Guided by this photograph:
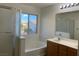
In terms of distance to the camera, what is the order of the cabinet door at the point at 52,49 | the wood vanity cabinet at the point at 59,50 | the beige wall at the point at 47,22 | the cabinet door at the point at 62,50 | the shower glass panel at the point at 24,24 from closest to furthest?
1. the wood vanity cabinet at the point at 59,50
2. the cabinet door at the point at 62,50
3. the cabinet door at the point at 52,49
4. the shower glass panel at the point at 24,24
5. the beige wall at the point at 47,22

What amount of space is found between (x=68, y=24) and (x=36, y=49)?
122 cm

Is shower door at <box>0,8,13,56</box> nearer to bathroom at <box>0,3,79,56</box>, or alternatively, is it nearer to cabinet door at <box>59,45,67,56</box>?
bathroom at <box>0,3,79,56</box>

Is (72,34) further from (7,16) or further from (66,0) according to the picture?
(66,0)

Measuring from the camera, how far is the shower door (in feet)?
9.02

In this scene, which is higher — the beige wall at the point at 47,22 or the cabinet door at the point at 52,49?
the beige wall at the point at 47,22

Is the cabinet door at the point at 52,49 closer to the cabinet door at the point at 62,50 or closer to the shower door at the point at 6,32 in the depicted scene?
the cabinet door at the point at 62,50

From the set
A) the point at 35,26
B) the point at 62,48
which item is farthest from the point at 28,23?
the point at 62,48

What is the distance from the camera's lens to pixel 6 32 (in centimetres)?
276

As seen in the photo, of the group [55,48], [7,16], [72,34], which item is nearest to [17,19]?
[7,16]

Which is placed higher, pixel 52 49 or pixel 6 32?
pixel 6 32

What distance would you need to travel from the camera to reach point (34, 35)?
329 cm

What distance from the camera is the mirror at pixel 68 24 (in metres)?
2.40

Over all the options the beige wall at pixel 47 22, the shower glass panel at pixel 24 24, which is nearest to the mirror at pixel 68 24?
the beige wall at pixel 47 22

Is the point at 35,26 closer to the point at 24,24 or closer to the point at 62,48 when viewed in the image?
the point at 24,24
